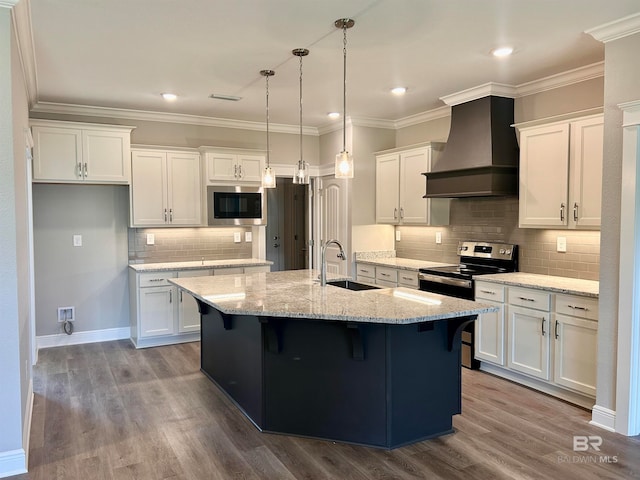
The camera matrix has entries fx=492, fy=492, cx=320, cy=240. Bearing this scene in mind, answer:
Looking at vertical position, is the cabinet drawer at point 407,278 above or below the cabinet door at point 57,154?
below

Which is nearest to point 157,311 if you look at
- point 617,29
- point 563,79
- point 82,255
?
point 82,255

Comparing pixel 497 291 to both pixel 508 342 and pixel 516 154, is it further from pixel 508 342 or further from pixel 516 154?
pixel 516 154

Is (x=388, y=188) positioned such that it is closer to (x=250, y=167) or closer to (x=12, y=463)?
(x=250, y=167)

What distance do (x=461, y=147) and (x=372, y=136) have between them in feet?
4.94

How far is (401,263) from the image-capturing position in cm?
551

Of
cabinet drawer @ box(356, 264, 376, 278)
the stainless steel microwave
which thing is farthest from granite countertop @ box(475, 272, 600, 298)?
the stainless steel microwave

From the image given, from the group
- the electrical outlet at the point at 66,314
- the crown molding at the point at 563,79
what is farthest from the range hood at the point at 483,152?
the electrical outlet at the point at 66,314

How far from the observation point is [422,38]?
131 inches

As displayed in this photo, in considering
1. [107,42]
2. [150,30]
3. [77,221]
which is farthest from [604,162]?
[77,221]

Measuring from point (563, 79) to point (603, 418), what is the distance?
271cm

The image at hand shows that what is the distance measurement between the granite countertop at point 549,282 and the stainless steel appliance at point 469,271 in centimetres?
18

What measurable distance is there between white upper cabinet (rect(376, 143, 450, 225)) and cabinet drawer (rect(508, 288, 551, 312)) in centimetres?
150

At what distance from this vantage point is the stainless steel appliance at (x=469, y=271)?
4.46 m

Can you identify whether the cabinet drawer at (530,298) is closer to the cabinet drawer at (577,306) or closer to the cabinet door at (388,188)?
the cabinet drawer at (577,306)
